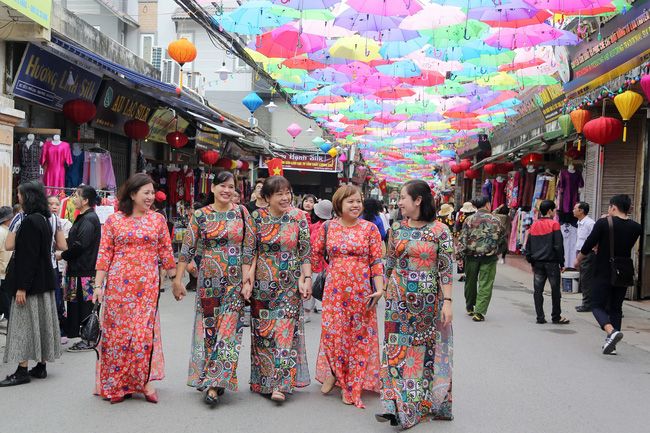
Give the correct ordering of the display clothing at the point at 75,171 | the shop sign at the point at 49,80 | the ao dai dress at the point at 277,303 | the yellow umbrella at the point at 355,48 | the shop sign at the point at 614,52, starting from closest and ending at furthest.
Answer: the ao dai dress at the point at 277,303
the shop sign at the point at 49,80
the shop sign at the point at 614,52
the display clothing at the point at 75,171
the yellow umbrella at the point at 355,48

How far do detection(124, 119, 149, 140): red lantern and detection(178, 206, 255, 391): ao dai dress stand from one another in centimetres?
901

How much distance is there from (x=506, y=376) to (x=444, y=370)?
1.70m

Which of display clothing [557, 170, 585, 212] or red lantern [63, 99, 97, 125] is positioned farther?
display clothing [557, 170, 585, 212]

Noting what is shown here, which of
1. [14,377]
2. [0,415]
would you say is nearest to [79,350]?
[14,377]

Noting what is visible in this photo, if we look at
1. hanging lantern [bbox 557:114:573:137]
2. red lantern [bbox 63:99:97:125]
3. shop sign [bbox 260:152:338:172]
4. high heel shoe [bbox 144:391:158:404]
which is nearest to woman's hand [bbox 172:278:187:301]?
high heel shoe [bbox 144:391:158:404]

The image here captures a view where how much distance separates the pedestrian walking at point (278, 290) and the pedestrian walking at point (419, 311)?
84cm

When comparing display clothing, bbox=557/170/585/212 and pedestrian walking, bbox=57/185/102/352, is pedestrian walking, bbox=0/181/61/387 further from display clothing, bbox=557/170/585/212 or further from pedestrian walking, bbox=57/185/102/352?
display clothing, bbox=557/170/585/212

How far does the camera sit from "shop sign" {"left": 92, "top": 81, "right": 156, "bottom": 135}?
12.8m

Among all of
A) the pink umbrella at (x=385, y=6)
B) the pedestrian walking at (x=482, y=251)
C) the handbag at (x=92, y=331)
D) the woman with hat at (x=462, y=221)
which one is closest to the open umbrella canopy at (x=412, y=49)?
the pink umbrella at (x=385, y=6)

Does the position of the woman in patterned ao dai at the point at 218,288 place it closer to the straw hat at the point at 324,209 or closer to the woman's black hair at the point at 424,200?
the woman's black hair at the point at 424,200

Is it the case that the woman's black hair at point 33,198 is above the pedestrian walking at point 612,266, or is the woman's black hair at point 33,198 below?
above

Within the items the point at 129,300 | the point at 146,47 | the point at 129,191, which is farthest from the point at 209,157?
the point at 129,300

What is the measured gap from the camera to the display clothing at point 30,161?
1019 cm

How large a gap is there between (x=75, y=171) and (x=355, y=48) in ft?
17.0
